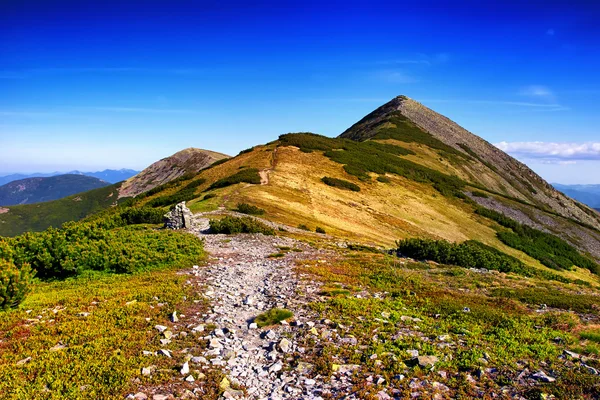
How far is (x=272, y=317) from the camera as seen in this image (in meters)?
11.7

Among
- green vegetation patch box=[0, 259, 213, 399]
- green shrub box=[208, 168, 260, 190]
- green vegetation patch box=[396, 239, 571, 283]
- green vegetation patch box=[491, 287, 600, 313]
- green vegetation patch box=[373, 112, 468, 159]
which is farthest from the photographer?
green vegetation patch box=[373, 112, 468, 159]

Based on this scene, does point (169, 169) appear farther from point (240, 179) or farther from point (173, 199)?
point (240, 179)

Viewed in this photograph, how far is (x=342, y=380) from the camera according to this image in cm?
822

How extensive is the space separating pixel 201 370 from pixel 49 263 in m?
11.6

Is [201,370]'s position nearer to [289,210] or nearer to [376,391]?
[376,391]

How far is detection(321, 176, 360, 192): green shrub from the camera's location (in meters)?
52.9

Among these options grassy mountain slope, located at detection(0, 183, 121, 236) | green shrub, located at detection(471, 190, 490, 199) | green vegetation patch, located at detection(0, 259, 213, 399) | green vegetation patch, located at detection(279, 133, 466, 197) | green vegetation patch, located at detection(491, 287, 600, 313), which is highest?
green vegetation patch, located at detection(279, 133, 466, 197)

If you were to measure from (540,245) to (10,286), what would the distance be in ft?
209

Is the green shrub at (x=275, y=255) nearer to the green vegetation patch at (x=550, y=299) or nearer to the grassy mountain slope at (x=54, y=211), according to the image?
the green vegetation patch at (x=550, y=299)

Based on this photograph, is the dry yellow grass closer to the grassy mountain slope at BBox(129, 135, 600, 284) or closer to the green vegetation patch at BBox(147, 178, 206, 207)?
the grassy mountain slope at BBox(129, 135, 600, 284)

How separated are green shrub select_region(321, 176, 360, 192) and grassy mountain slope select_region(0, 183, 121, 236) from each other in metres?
130

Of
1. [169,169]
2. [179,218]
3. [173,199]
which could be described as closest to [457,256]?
[179,218]

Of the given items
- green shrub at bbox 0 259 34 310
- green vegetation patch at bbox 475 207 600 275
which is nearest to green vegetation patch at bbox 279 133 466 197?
green vegetation patch at bbox 475 207 600 275

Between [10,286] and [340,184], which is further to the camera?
[340,184]
